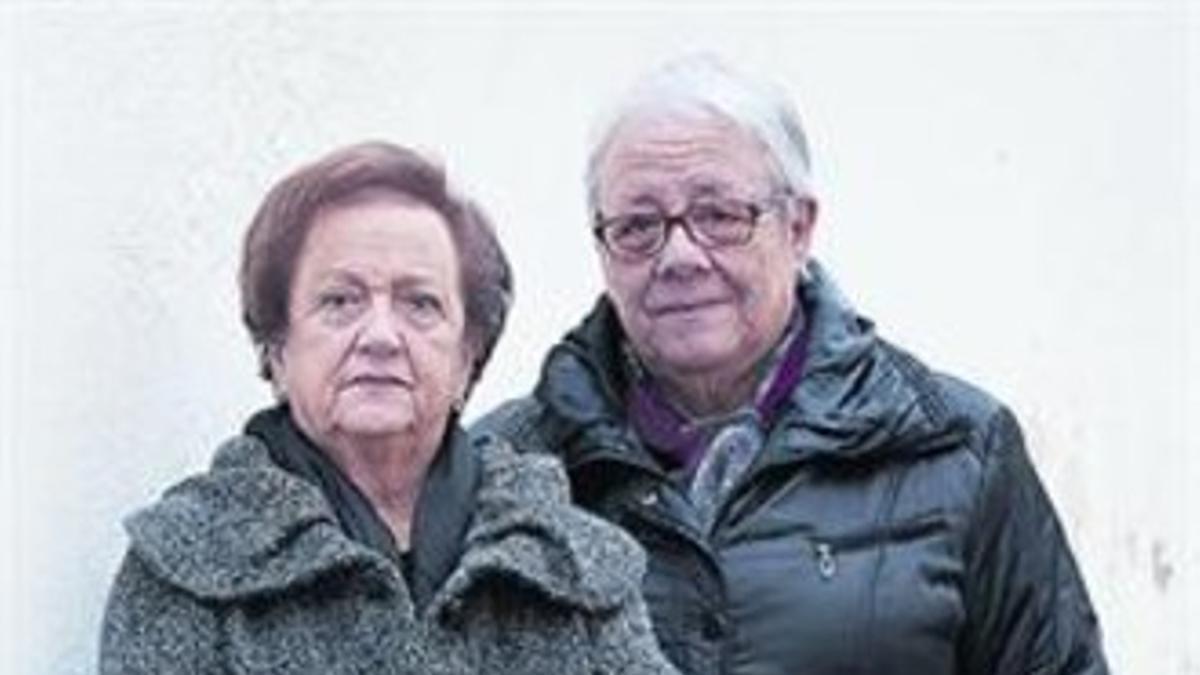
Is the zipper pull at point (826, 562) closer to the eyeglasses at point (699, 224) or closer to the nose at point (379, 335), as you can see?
the eyeglasses at point (699, 224)

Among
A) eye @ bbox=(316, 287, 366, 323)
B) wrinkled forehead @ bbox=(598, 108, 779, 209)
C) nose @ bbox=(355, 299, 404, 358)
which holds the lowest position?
nose @ bbox=(355, 299, 404, 358)

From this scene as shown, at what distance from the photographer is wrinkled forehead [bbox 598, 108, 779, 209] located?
2.72m

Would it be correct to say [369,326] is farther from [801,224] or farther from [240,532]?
[801,224]

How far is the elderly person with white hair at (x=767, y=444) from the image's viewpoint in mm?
2658

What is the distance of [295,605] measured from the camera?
93.0 inches

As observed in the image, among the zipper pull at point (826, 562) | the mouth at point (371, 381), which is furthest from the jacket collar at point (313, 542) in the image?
the zipper pull at point (826, 562)

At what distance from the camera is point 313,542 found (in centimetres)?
238

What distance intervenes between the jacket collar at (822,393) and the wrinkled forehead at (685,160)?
0.17 metres

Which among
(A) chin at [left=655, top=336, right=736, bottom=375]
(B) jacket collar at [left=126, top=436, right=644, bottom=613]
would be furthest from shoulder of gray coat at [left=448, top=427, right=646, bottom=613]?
(A) chin at [left=655, top=336, right=736, bottom=375]

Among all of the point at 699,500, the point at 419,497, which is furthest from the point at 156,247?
the point at 699,500

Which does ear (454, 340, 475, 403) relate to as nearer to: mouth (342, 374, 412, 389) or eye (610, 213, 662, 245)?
mouth (342, 374, 412, 389)

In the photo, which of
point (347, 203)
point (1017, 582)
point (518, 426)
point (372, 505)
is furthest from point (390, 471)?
point (1017, 582)

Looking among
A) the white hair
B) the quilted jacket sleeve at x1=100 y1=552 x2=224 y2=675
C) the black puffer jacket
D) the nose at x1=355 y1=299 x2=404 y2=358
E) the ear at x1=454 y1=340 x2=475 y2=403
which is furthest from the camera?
the white hair

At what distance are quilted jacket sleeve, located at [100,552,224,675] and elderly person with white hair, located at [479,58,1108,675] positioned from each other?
0.55 m
